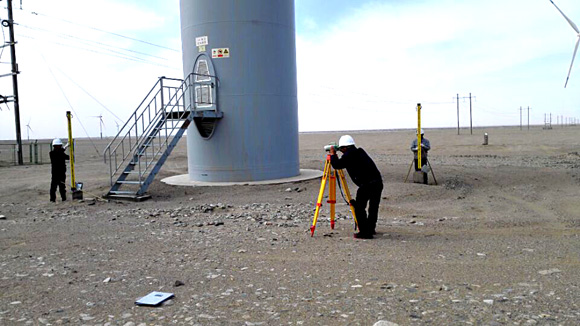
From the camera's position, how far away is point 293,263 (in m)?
6.91

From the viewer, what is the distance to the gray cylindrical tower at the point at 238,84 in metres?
15.4

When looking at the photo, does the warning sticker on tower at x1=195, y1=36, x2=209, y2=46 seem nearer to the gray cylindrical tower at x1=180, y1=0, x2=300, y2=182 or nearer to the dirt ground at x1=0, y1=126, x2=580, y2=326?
the gray cylindrical tower at x1=180, y1=0, x2=300, y2=182

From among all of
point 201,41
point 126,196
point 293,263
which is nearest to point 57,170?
point 126,196

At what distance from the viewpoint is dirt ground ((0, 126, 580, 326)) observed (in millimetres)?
5055

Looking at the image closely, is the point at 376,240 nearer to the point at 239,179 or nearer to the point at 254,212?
the point at 254,212

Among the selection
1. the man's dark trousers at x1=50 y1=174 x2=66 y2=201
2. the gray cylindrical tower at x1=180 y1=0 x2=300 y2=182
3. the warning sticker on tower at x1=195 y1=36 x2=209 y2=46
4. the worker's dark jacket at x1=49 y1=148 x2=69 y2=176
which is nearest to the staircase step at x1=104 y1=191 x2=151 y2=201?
the man's dark trousers at x1=50 y1=174 x2=66 y2=201

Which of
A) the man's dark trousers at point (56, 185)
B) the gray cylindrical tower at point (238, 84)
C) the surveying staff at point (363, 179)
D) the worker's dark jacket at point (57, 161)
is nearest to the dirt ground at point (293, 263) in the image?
the surveying staff at point (363, 179)

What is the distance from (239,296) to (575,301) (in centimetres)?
358

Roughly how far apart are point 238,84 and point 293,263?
9.63 metres

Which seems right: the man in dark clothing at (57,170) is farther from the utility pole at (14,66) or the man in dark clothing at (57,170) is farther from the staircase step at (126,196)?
the utility pole at (14,66)

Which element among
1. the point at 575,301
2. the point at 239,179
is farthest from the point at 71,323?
the point at 239,179

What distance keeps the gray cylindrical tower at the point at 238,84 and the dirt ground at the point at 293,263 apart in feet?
10.5

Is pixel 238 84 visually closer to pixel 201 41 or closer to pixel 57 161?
pixel 201 41

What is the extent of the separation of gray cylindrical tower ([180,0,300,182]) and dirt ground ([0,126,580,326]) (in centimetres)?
320
